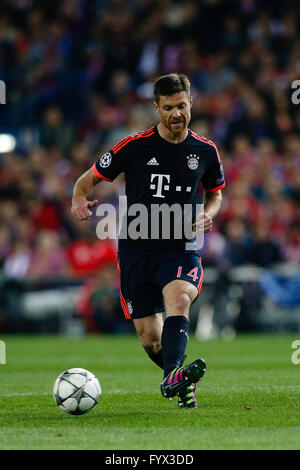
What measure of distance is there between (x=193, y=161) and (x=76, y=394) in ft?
6.35

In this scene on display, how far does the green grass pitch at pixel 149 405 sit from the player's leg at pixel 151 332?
0.39m

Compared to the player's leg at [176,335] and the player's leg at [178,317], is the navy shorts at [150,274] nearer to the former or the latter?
the player's leg at [178,317]

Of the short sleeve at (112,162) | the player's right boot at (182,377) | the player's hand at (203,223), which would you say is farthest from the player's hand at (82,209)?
the player's right boot at (182,377)

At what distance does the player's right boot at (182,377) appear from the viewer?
6043mm

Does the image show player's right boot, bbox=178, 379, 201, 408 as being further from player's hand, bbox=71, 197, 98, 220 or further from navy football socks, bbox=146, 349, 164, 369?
player's hand, bbox=71, 197, 98, 220

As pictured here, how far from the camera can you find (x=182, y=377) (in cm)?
617

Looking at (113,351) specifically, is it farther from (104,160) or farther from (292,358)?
(104,160)

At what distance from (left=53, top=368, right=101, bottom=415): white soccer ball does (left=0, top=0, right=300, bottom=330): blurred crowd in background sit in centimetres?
920

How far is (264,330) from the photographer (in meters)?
16.0

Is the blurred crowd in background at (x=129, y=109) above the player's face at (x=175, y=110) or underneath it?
above

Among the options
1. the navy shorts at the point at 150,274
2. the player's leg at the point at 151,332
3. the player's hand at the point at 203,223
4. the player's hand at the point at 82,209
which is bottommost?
the player's leg at the point at 151,332

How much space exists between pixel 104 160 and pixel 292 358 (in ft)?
16.5

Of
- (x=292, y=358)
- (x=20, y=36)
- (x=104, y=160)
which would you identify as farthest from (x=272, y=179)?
(x=104, y=160)

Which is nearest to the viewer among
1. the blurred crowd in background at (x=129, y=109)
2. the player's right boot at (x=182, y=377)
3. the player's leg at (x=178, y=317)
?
the player's right boot at (x=182, y=377)
